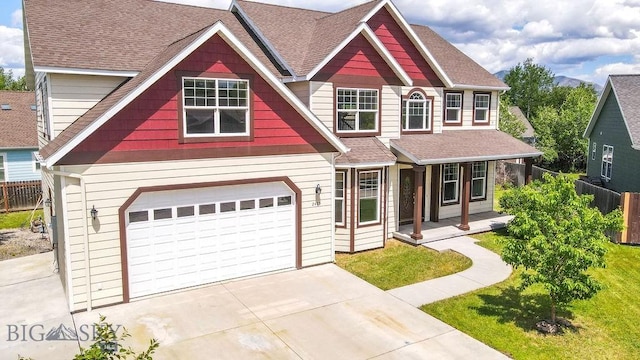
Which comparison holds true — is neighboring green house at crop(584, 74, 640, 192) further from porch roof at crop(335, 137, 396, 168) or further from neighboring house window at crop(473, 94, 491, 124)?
porch roof at crop(335, 137, 396, 168)

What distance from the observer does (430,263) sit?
14.7 meters

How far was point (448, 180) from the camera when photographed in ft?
63.6

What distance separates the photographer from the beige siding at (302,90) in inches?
603

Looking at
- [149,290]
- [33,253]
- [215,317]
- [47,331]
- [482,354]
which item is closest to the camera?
[482,354]

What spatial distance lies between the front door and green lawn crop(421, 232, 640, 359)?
553 cm

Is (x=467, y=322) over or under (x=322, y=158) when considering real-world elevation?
under

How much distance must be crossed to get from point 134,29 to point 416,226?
37.3 feet

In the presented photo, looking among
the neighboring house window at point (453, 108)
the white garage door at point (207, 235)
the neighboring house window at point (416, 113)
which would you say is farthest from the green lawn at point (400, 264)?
the neighboring house window at point (453, 108)

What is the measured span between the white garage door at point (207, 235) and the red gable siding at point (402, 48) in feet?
24.2

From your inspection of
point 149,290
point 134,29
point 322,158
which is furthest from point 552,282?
point 134,29

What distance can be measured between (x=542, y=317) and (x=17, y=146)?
26.3 metres

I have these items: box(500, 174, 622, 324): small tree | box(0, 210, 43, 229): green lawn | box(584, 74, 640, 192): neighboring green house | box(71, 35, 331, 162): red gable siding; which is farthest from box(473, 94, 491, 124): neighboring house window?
box(0, 210, 43, 229): green lawn

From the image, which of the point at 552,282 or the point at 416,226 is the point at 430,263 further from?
the point at 552,282

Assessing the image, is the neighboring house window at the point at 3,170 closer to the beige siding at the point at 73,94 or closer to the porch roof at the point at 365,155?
the beige siding at the point at 73,94
